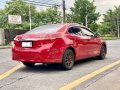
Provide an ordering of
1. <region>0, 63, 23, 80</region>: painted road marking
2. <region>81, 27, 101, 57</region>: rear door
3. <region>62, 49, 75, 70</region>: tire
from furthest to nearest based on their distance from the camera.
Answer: <region>81, 27, 101, 57</region>: rear door → <region>62, 49, 75, 70</region>: tire → <region>0, 63, 23, 80</region>: painted road marking

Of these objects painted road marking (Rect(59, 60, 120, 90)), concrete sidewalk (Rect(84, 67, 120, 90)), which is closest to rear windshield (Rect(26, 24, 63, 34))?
painted road marking (Rect(59, 60, 120, 90))

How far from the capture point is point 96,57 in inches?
509

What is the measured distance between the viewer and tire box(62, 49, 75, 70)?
9.88 meters

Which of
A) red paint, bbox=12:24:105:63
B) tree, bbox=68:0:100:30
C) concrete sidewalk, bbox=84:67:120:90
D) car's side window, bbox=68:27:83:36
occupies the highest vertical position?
tree, bbox=68:0:100:30

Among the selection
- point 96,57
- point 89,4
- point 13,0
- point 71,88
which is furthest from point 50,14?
→ point 71,88

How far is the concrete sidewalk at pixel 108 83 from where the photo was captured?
23.9ft

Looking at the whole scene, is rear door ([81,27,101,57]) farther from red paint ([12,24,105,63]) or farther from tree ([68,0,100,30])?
tree ([68,0,100,30])

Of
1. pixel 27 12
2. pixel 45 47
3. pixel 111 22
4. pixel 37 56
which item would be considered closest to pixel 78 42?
pixel 45 47

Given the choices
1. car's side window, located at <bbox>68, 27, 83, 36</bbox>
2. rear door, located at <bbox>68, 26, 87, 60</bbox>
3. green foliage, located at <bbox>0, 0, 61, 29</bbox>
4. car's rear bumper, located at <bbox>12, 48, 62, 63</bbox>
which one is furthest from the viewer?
green foliage, located at <bbox>0, 0, 61, 29</bbox>

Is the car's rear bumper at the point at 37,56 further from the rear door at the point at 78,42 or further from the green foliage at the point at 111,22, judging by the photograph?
the green foliage at the point at 111,22

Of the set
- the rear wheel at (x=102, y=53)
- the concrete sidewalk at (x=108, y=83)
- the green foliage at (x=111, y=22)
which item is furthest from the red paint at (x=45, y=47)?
the green foliage at (x=111, y=22)

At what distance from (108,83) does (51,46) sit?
2379 millimetres

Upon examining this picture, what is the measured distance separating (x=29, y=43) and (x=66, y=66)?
1.26 meters

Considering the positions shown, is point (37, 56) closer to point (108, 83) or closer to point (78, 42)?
point (78, 42)
